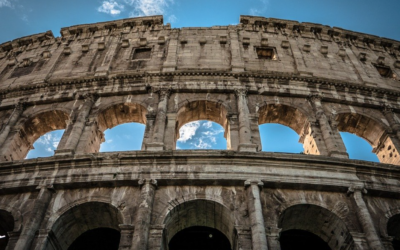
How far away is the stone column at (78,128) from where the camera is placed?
11111mm

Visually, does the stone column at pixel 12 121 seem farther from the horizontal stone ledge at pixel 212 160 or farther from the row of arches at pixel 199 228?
the row of arches at pixel 199 228

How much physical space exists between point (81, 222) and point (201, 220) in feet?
11.8

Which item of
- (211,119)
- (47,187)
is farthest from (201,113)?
(47,187)

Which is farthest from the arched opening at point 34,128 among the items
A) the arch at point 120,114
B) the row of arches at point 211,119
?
the arch at point 120,114

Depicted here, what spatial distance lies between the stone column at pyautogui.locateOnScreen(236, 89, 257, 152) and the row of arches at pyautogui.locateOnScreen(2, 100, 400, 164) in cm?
28

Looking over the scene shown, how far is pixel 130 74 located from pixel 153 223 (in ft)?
24.8

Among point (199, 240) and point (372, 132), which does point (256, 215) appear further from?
point (372, 132)

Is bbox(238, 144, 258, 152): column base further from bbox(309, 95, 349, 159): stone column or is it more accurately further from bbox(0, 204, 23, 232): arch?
bbox(0, 204, 23, 232): arch

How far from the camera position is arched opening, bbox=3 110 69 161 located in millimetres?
12896

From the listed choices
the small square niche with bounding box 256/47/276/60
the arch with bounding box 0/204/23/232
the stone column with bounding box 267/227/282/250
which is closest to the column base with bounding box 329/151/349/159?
the stone column with bounding box 267/227/282/250

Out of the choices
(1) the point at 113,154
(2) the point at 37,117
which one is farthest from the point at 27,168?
(2) the point at 37,117

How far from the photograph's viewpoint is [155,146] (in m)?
11.0

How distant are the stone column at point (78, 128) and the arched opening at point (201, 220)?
4368 millimetres

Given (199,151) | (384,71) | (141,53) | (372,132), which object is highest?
(384,71)
